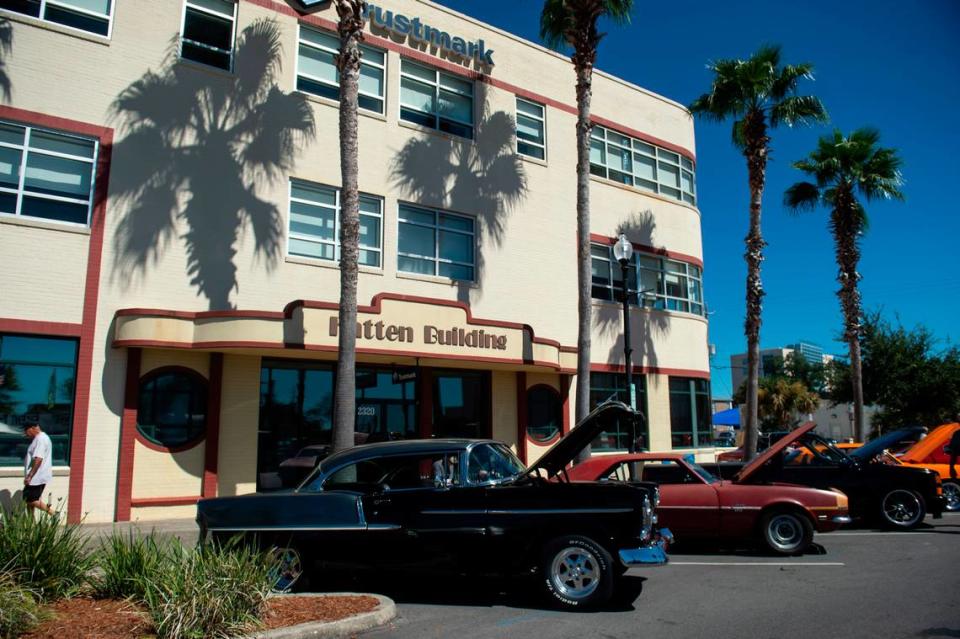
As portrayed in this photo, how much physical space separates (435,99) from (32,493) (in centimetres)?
1246

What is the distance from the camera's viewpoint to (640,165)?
2320 centimetres

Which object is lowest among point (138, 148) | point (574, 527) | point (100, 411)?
point (574, 527)

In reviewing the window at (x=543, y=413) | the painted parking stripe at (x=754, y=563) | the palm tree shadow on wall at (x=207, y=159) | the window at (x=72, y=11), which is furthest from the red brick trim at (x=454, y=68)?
the painted parking stripe at (x=754, y=563)

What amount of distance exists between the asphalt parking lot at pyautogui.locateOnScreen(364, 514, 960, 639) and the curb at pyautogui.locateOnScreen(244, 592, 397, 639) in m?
0.11

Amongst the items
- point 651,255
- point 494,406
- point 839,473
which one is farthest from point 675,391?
point 839,473

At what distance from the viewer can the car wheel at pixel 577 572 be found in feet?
22.8

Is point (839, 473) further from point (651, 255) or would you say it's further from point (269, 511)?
point (651, 255)

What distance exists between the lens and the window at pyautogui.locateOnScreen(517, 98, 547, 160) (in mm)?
20188

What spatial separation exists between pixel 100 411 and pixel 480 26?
13.5 m

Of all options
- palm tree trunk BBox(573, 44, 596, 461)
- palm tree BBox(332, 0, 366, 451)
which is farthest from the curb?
palm tree trunk BBox(573, 44, 596, 461)

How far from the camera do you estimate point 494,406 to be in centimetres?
1820

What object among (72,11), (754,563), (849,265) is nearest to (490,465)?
(754,563)

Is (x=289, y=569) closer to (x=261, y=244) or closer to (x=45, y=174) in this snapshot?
(x=261, y=244)

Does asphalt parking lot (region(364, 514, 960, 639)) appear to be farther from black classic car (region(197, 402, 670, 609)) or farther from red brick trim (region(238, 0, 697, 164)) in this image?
red brick trim (region(238, 0, 697, 164))
